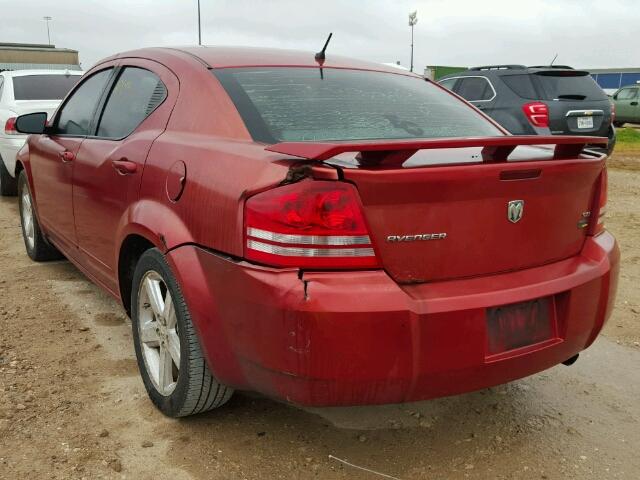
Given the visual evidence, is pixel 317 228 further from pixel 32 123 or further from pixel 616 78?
pixel 616 78

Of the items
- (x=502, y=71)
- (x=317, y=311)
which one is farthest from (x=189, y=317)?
(x=502, y=71)

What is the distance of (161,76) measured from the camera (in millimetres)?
3008

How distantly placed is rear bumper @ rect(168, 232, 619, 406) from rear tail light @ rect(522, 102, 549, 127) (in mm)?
6783

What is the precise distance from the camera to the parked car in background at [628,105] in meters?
23.6

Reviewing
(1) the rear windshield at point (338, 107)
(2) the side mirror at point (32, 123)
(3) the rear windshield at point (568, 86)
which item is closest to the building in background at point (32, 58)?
(3) the rear windshield at point (568, 86)

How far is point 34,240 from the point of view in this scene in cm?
498

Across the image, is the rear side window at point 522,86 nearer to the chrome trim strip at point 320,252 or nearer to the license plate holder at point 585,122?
the license plate holder at point 585,122

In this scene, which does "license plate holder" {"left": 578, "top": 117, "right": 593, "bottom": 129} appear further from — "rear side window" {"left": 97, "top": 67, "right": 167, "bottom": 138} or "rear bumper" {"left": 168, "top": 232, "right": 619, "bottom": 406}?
"rear bumper" {"left": 168, "top": 232, "right": 619, "bottom": 406}

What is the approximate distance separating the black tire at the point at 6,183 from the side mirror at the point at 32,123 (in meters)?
4.12

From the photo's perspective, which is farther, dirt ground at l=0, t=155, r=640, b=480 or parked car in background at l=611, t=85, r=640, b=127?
parked car in background at l=611, t=85, r=640, b=127

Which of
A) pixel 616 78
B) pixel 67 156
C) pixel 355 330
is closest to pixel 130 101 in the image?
pixel 67 156

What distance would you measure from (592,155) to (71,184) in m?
2.68

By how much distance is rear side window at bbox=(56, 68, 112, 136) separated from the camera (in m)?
3.69

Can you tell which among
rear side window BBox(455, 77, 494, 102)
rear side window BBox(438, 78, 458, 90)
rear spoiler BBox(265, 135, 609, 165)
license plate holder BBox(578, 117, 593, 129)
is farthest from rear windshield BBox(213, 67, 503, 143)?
rear side window BBox(438, 78, 458, 90)
